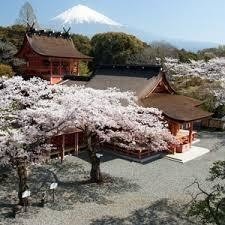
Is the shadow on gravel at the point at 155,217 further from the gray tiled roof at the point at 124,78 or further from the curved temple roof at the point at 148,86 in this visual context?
the gray tiled roof at the point at 124,78

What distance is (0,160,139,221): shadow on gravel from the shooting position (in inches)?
581

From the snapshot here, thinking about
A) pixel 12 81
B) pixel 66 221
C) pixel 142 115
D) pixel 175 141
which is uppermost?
pixel 12 81

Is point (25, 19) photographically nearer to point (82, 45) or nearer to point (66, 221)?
point (82, 45)

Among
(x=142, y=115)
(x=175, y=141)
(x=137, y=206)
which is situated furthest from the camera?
(x=175, y=141)

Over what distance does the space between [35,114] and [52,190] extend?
3.42 meters

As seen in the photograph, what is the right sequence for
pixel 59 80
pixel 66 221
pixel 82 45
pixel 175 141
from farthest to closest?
pixel 82 45 < pixel 59 80 < pixel 175 141 < pixel 66 221

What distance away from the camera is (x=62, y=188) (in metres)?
16.5

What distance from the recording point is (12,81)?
682 inches

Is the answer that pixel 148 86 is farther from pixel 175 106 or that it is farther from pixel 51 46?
pixel 51 46

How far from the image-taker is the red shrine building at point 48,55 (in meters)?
29.2

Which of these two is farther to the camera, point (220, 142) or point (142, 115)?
point (220, 142)

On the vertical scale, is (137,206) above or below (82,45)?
below

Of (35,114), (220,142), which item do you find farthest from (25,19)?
(35,114)

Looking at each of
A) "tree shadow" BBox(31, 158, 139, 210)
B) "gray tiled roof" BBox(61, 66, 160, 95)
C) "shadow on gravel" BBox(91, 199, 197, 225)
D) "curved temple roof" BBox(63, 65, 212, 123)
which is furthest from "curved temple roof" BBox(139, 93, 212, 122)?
"shadow on gravel" BBox(91, 199, 197, 225)
